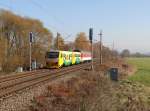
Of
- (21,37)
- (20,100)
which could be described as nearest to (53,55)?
(21,37)

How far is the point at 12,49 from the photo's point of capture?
51375 mm

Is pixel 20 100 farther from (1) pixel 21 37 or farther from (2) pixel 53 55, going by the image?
(1) pixel 21 37

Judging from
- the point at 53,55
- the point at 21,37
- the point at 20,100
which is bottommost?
the point at 20,100

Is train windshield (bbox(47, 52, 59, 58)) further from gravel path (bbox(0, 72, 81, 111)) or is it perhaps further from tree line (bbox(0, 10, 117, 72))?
gravel path (bbox(0, 72, 81, 111))

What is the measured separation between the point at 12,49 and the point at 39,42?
21.1ft

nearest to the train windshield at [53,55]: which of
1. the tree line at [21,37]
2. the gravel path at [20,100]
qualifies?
the tree line at [21,37]

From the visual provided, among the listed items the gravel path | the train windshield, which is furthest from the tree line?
the gravel path

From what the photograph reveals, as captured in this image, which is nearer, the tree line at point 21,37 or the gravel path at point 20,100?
the gravel path at point 20,100

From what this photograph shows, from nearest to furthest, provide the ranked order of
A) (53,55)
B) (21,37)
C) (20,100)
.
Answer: (20,100) → (53,55) → (21,37)

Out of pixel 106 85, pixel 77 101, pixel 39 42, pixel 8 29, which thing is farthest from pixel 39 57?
pixel 77 101

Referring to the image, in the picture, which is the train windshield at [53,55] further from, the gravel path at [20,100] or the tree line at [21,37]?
the gravel path at [20,100]

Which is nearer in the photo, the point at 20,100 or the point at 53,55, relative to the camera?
the point at 20,100

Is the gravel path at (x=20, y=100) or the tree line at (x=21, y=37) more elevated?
the tree line at (x=21, y=37)

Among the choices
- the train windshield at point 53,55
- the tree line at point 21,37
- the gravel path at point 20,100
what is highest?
the tree line at point 21,37
